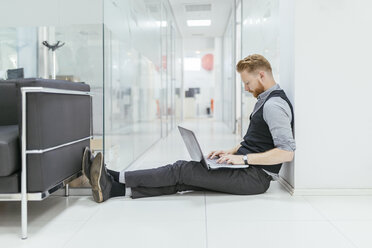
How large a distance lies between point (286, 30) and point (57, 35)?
1.94 metres

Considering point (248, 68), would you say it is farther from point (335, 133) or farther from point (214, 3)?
point (214, 3)

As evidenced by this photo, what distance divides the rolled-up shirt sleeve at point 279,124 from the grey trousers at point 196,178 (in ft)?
0.96

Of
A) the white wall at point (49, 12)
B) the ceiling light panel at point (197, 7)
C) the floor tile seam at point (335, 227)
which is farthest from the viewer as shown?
the ceiling light panel at point (197, 7)

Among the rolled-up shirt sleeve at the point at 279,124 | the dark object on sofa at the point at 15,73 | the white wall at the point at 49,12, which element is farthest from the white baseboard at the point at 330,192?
the dark object on sofa at the point at 15,73

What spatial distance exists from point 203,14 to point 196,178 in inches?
333

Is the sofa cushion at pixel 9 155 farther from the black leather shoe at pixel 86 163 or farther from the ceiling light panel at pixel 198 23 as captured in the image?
the ceiling light panel at pixel 198 23

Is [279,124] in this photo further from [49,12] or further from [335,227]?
[49,12]

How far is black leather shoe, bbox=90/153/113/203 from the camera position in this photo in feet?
7.41

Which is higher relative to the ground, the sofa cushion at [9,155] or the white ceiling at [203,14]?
the white ceiling at [203,14]

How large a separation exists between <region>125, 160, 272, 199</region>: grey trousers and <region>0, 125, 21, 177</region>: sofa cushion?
0.82 metres

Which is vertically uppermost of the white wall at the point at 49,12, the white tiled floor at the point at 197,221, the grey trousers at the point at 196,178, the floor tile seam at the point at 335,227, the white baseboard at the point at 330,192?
the white wall at the point at 49,12

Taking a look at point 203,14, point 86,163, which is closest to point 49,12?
point 86,163

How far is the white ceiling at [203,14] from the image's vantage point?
8781 millimetres

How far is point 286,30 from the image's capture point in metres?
2.75
